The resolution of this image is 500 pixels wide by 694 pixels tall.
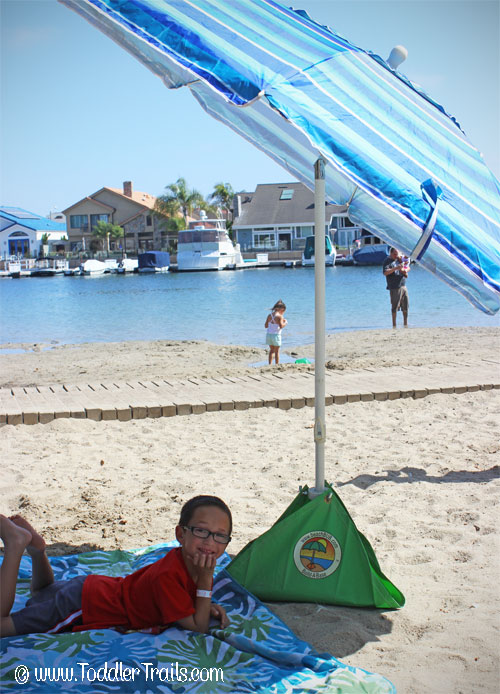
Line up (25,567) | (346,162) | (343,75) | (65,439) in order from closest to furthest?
(346,162)
(343,75)
(25,567)
(65,439)

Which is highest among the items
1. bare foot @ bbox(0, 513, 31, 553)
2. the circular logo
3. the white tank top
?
the white tank top

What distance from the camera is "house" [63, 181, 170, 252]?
7838 centimetres

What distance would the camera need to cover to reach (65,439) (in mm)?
6375

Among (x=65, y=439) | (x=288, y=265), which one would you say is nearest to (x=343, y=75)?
(x=65, y=439)

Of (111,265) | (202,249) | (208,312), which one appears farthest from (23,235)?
(208,312)

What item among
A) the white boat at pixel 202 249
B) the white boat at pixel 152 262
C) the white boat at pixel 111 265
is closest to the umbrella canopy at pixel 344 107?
the white boat at pixel 202 249

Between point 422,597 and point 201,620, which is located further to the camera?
point 422,597

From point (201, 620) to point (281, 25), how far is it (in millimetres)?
2903

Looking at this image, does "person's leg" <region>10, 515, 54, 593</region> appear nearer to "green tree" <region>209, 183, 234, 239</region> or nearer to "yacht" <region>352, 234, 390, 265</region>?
"yacht" <region>352, 234, 390, 265</region>

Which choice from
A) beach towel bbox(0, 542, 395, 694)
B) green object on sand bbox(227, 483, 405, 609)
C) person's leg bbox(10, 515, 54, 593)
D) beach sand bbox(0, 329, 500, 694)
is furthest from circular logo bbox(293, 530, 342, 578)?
person's leg bbox(10, 515, 54, 593)

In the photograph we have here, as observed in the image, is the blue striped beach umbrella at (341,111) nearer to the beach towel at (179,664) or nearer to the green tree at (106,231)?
the beach towel at (179,664)

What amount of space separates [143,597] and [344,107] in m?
2.36

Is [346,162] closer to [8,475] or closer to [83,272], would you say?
[8,475]
